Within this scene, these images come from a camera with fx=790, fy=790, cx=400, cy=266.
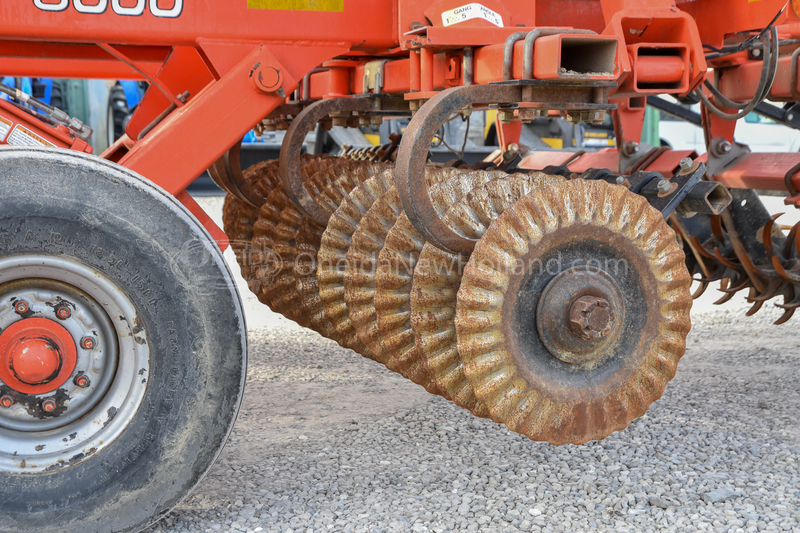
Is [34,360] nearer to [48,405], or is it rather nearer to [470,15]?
[48,405]

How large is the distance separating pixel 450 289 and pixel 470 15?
0.82 m

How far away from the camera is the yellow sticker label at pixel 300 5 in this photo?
2434 millimetres

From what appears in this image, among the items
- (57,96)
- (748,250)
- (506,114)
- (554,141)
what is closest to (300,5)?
(506,114)

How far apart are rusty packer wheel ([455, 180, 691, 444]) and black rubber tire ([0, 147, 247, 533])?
0.62m

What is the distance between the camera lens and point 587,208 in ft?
6.91

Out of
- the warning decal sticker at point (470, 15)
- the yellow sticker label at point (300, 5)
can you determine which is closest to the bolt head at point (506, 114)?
the warning decal sticker at point (470, 15)

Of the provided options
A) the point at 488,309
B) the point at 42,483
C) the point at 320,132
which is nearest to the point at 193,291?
the point at 42,483

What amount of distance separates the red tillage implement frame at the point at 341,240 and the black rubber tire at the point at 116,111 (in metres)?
7.64

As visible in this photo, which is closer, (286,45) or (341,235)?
(286,45)

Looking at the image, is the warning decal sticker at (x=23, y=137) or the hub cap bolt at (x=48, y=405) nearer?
the hub cap bolt at (x=48, y=405)

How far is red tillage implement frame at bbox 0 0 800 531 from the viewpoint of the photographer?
1.82 m

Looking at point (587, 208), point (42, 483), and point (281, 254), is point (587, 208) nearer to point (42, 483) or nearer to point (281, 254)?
point (42, 483)

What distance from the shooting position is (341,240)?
2.96m

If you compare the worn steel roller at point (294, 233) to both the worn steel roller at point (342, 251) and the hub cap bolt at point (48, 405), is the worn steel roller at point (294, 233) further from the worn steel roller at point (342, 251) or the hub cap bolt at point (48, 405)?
the hub cap bolt at point (48, 405)
